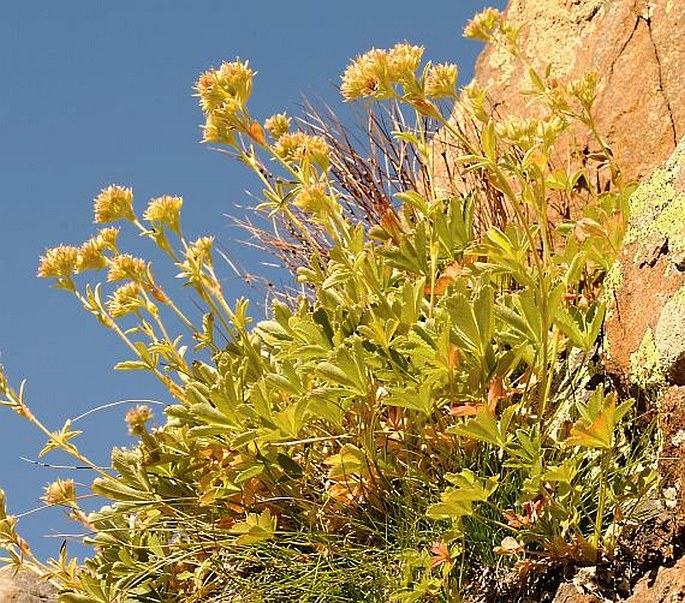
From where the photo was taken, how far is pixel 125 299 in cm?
289

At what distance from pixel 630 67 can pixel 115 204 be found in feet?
4.84

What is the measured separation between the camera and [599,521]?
6.26 feet

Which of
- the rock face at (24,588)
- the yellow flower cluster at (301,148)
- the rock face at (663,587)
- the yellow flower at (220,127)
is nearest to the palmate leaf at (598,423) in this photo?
the rock face at (663,587)

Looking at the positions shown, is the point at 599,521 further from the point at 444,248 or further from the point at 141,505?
the point at 141,505

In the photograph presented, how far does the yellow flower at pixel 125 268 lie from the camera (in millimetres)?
2820

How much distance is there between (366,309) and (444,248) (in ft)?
0.78

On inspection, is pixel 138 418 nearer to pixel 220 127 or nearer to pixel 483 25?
pixel 220 127

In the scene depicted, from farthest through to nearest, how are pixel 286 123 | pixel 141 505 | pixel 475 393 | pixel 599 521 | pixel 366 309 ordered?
pixel 286 123 → pixel 141 505 → pixel 366 309 → pixel 475 393 → pixel 599 521

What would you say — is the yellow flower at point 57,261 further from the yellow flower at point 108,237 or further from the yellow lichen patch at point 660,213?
the yellow lichen patch at point 660,213

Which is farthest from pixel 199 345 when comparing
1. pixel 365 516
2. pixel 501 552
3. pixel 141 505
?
pixel 501 552

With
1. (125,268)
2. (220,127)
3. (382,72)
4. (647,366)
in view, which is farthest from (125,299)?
(647,366)

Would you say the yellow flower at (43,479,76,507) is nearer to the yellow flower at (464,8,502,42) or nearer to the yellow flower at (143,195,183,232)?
the yellow flower at (143,195,183,232)

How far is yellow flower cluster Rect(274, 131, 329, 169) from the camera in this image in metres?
2.53

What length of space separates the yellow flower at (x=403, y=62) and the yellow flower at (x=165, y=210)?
712 mm
